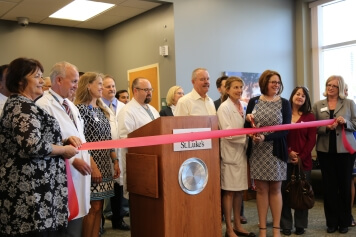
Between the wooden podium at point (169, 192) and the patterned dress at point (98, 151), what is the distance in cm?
21

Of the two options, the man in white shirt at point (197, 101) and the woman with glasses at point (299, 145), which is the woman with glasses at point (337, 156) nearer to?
the woman with glasses at point (299, 145)

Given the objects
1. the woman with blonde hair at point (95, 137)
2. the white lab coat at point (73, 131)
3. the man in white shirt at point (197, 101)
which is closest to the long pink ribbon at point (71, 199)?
the white lab coat at point (73, 131)

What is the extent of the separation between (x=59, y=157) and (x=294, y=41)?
6667mm

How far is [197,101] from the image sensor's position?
3.80m

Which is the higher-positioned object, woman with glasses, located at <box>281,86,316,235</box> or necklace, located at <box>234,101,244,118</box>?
necklace, located at <box>234,101,244,118</box>

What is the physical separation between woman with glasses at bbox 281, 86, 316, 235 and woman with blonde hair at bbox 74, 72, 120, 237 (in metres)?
1.78

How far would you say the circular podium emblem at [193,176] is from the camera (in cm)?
268

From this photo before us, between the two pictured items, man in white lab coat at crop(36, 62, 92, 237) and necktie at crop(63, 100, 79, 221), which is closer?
necktie at crop(63, 100, 79, 221)

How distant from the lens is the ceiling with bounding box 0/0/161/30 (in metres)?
6.30

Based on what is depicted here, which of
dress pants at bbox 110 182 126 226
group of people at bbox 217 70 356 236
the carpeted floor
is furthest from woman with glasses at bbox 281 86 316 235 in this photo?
dress pants at bbox 110 182 126 226

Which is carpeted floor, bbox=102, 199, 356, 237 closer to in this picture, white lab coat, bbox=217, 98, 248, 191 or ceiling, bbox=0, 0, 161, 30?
white lab coat, bbox=217, 98, 248, 191

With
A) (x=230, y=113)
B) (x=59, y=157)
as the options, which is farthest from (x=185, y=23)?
(x=59, y=157)

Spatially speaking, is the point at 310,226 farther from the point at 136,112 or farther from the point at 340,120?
the point at 136,112

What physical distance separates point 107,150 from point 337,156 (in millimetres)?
2346
